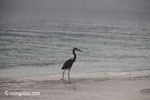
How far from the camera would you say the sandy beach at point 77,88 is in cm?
945

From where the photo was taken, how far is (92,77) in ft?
41.4

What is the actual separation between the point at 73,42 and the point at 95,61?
11027mm

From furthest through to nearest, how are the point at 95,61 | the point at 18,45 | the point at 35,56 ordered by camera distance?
the point at 18,45 < the point at 35,56 < the point at 95,61

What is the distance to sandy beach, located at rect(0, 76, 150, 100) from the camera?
31.0ft

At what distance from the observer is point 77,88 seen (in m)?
10.6

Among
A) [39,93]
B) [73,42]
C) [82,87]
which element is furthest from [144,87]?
[73,42]

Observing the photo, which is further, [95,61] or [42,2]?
Result: [42,2]

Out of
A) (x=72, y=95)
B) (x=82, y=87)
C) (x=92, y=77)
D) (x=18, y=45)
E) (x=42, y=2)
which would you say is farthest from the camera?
(x=42, y=2)

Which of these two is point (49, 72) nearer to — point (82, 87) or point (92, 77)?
point (92, 77)

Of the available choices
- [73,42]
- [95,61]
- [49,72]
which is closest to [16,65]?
[49,72]

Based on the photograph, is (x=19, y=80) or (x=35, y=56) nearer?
(x=19, y=80)

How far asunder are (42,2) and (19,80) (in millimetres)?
105790

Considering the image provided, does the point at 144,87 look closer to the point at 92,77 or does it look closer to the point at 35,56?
the point at 92,77

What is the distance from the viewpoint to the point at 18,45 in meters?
25.7
